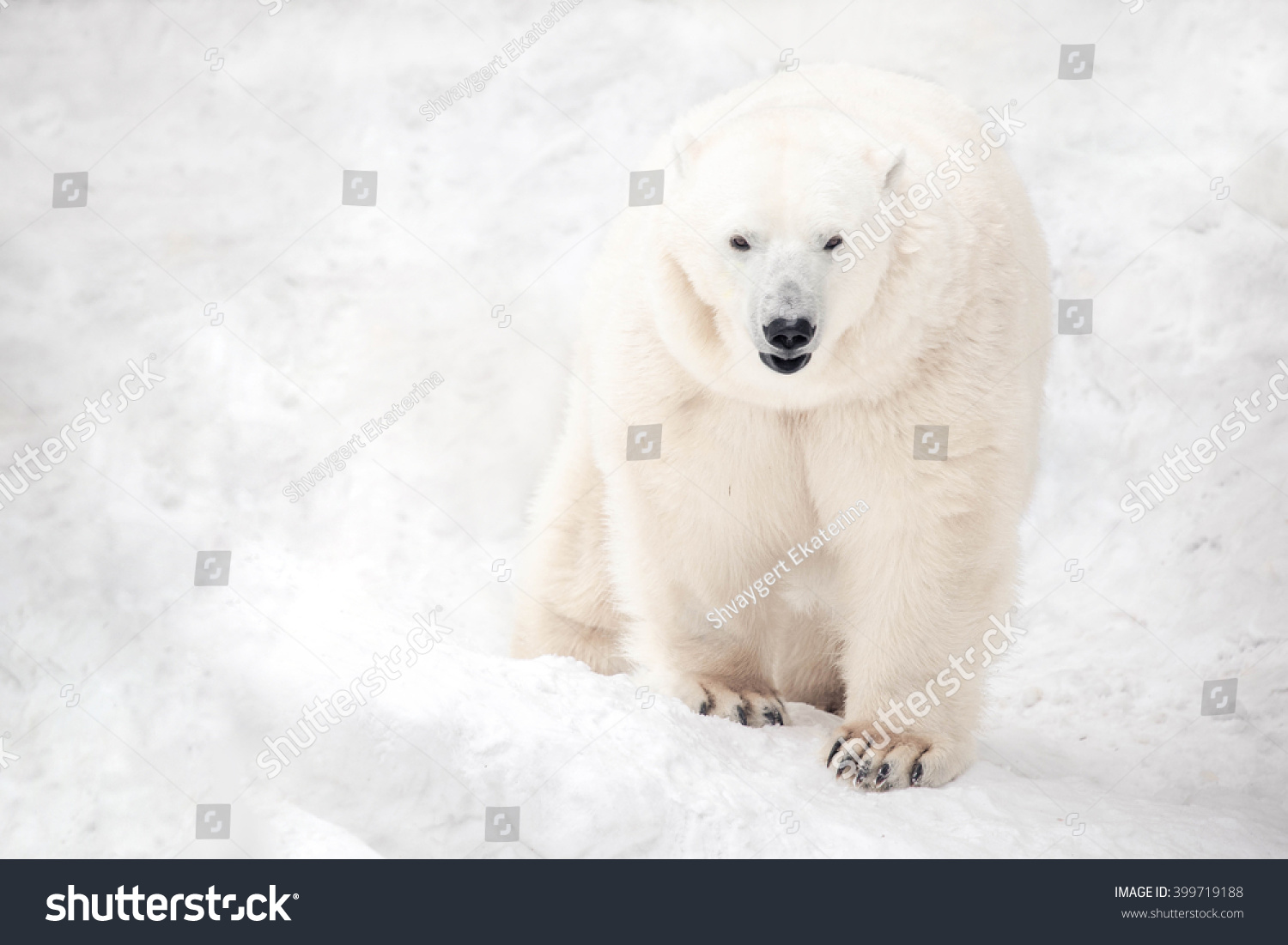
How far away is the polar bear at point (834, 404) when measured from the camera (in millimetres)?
3262

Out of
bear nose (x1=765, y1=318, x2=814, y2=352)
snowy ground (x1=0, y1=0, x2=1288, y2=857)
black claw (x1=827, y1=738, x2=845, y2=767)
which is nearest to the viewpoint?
bear nose (x1=765, y1=318, x2=814, y2=352)

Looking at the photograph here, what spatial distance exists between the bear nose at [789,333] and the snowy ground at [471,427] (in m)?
1.13

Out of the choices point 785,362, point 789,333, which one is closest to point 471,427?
point 785,362

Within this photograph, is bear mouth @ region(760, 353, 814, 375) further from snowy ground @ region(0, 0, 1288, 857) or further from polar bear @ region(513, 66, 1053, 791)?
snowy ground @ region(0, 0, 1288, 857)

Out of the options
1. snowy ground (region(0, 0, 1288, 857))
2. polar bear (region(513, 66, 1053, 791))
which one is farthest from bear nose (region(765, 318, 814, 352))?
snowy ground (region(0, 0, 1288, 857))

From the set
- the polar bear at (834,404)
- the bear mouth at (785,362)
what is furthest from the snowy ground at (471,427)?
the bear mouth at (785,362)

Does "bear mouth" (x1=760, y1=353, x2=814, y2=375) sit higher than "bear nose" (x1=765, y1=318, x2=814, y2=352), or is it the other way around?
"bear nose" (x1=765, y1=318, x2=814, y2=352)

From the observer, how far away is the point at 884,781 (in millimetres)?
3459

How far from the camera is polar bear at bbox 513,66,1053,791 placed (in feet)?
10.7

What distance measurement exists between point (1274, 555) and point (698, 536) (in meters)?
3.06

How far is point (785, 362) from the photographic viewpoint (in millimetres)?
3139

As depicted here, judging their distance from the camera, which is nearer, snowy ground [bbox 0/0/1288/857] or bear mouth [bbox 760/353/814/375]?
bear mouth [bbox 760/353/814/375]

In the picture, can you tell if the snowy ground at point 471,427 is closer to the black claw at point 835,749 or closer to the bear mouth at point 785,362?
the black claw at point 835,749

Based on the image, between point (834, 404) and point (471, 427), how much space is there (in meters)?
3.26
